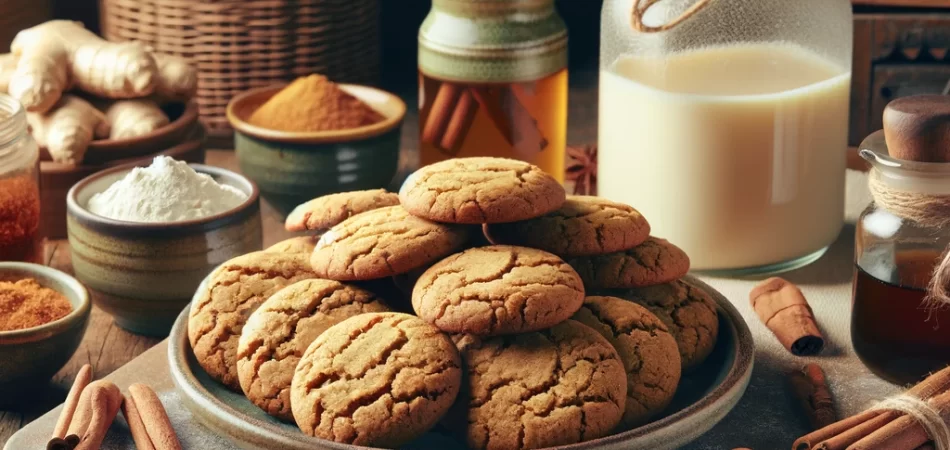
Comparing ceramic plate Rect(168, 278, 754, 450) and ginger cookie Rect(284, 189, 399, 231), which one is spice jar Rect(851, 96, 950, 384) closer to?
ceramic plate Rect(168, 278, 754, 450)

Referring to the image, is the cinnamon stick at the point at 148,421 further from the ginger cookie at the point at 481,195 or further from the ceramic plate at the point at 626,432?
the ginger cookie at the point at 481,195

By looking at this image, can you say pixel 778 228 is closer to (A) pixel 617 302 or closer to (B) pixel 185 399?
(A) pixel 617 302

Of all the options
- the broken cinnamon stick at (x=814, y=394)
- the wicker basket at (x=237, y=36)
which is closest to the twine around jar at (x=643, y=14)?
the broken cinnamon stick at (x=814, y=394)

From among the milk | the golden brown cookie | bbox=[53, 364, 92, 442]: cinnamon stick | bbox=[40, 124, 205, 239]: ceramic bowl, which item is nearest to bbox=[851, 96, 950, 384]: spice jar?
the milk

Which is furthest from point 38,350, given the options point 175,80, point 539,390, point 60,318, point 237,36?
point 237,36

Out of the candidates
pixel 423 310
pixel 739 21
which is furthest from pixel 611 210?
pixel 739 21

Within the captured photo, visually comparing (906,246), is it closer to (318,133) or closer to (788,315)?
(788,315)
